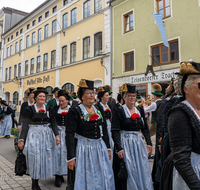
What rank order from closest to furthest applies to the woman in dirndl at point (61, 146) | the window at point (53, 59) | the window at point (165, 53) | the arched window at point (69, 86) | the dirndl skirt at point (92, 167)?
the dirndl skirt at point (92, 167), the woman in dirndl at point (61, 146), the window at point (165, 53), the arched window at point (69, 86), the window at point (53, 59)

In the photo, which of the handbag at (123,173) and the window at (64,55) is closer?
the handbag at (123,173)

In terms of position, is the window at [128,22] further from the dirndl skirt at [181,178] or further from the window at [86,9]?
the dirndl skirt at [181,178]

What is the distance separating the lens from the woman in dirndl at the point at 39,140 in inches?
160

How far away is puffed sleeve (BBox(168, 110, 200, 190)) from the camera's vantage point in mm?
1593

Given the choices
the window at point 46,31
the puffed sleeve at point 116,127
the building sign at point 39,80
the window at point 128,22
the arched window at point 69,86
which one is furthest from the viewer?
the window at point 46,31

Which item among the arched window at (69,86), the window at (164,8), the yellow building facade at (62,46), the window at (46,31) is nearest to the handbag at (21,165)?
the window at (164,8)

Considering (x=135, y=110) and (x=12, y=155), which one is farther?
(x=12, y=155)

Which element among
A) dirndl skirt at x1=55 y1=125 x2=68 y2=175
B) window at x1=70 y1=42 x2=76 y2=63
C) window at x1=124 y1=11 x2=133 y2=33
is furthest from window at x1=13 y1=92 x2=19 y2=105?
dirndl skirt at x1=55 y1=125 x2=68 y2=175

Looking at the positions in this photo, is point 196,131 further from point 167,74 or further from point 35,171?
point 167,74

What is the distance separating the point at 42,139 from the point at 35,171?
62cm

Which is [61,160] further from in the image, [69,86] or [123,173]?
[69,86]

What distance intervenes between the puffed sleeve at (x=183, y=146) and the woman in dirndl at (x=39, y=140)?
310cm

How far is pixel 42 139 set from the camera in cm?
422

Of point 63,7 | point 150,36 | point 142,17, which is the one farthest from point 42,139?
point 63,7
